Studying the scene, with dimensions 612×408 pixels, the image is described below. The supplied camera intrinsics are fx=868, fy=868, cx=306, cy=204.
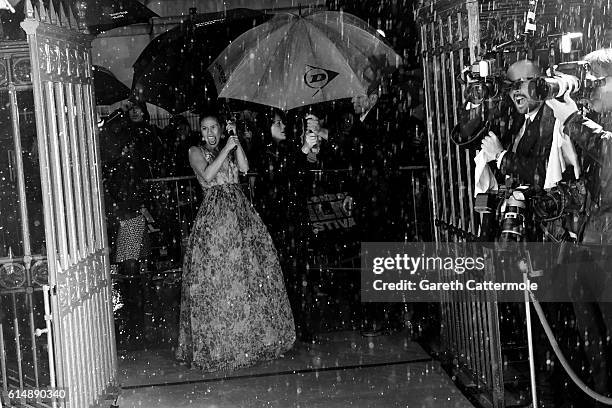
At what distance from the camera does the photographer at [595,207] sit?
383cm

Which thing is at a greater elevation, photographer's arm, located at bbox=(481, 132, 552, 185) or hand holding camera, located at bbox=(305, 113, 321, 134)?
hand holding camera, located at bbox=(305, 113, 321, 134)

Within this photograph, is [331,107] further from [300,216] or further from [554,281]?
[554,281]

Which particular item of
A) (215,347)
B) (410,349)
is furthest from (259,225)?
(410,349)

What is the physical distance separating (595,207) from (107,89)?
4882mm

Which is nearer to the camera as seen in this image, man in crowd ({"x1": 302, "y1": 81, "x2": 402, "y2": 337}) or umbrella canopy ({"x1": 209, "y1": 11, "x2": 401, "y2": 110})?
umbrella canopy ({"x1": 209, "y1": 11, "x2": 401, "y2": 110})

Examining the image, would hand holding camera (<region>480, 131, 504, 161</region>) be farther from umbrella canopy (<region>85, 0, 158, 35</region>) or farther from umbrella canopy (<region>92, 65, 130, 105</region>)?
umbrella canopy (<region>92, 65, 130, 105</region>)

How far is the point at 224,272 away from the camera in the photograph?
5914mm

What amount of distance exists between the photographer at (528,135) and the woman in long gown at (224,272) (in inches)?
82.1

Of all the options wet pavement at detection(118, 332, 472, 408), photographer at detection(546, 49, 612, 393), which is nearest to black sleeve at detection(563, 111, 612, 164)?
photographer at detection(546, 49, 612, 393)

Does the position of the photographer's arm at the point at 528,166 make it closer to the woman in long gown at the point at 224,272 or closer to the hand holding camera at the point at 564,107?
the hand holding camera at the point at 564,107

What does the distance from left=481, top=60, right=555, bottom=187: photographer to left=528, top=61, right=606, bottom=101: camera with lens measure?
11 centimetres

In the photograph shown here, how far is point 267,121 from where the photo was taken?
→ 7.00 meters

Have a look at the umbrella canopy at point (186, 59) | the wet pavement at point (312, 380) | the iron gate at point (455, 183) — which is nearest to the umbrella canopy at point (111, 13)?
the umbrella canopy at point (186, 59)

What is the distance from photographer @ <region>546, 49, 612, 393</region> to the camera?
151 inches
